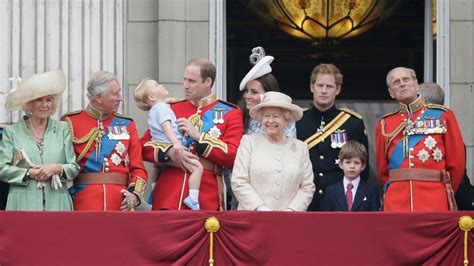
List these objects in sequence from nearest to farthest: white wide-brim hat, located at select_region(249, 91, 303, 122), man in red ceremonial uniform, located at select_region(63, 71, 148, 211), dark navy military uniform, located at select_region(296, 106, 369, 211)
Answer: white wide-brim hat, located at select_region(249, 91, 303, 122)
man in red ceremonial uniform, located at select_region(63, 71, 148, 211)
dark navy military uniform, located at select_region(296, 106, 369, 211)

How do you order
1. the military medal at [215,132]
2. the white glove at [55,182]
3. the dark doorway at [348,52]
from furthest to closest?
the dark doorway at [348,52]
the military medal at [215,132]
the white glove at [55,182]

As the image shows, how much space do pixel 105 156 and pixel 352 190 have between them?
1.92m

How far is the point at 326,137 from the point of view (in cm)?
1314

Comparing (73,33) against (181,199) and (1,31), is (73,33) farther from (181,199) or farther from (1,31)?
(181,199)

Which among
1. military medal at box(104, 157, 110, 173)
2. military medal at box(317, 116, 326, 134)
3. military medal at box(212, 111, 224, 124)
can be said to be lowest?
military medal at box(104, 157, 110, 173)

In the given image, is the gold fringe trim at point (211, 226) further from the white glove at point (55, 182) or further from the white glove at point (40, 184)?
the white glove at point (40, 184)

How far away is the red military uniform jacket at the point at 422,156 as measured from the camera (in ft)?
41.5

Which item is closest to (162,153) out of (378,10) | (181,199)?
(181,199)

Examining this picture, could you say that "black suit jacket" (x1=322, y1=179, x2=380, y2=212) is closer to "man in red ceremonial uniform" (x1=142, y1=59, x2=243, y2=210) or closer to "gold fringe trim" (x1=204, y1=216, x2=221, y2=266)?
"man in red ceremonial uniform" (x1=142, y1=59, x2=243, y2=210)

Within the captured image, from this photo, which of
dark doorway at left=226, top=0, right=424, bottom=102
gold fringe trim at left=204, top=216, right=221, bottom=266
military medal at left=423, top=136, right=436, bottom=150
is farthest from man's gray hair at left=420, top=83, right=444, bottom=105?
dark doorway at left=226, top=0, right=424, bottom=102

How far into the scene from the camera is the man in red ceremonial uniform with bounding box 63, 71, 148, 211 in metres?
12.6

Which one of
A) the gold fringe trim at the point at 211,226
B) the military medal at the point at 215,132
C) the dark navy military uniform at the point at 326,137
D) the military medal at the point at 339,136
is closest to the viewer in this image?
the gold fringe trim at the point at 211,226

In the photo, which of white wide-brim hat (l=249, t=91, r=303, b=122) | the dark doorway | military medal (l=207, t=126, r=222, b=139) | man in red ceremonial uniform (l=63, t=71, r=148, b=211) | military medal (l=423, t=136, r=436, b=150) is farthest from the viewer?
the dark doorway

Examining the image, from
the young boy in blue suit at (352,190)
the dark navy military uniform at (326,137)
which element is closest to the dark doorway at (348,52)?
the dark navy military uniform at (326,137)
